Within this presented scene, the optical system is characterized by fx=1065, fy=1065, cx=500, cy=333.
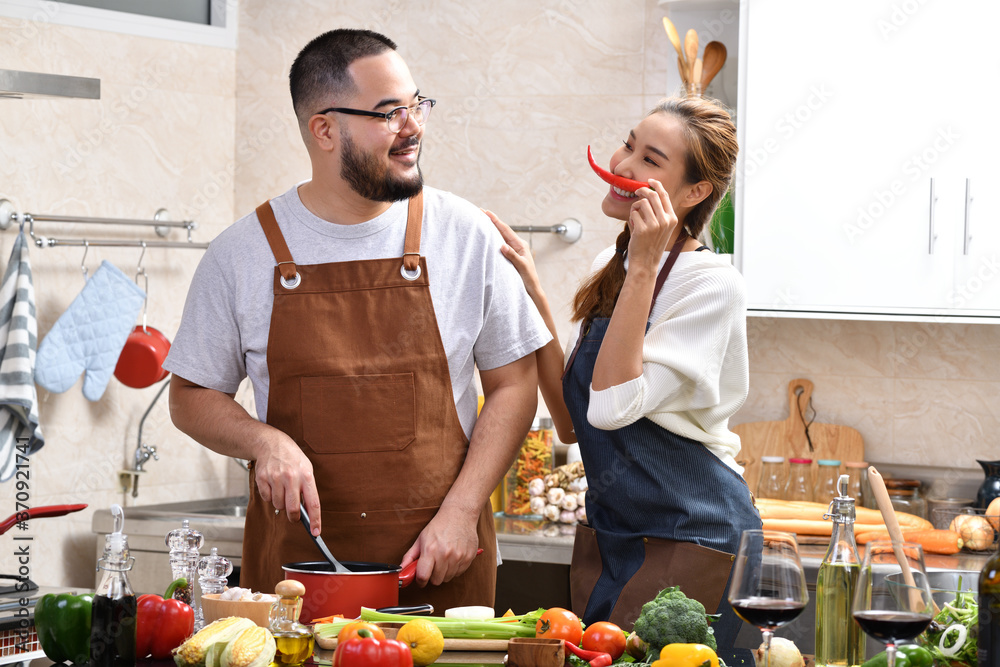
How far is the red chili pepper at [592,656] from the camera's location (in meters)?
1.22

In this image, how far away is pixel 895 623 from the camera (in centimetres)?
105

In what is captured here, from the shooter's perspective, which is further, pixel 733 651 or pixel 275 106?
pixel 275 106

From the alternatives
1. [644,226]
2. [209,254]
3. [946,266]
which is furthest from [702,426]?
[946,266]

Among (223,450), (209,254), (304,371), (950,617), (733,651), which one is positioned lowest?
(733,651)

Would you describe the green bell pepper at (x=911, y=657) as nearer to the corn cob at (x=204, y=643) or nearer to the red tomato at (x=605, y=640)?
the red tomato at (x=605, y=640)

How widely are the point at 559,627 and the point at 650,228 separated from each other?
62 centimetres

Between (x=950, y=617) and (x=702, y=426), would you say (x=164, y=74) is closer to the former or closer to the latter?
(x=702, y=426)

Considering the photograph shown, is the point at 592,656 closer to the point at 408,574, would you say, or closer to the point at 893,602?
the point at 893,602

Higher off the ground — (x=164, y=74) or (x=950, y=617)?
(x=164, y=74)

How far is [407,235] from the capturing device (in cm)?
179

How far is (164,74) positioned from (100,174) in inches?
14.6

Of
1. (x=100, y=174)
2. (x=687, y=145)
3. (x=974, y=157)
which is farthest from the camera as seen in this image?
(x=100, y=174)

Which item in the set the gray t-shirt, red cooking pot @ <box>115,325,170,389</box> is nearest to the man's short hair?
the gray t-shirt

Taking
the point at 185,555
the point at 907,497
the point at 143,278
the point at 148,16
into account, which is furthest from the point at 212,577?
the point at 148,16
